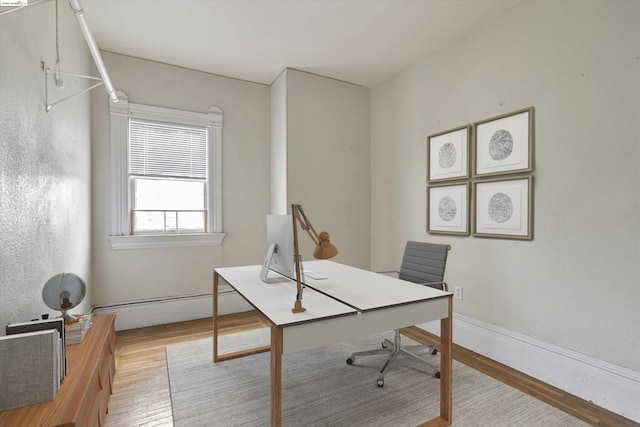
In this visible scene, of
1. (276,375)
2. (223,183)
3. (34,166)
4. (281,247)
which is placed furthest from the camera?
(223,183)

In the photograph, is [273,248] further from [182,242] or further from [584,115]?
[584,115]

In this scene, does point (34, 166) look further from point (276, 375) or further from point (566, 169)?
point (566, 169)

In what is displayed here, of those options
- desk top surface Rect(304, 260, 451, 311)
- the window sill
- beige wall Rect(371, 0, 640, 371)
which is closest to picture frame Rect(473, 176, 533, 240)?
beige wall Rect(371, 0, 640, 371)

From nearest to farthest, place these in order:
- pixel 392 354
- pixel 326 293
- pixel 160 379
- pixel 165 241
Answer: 1. pixel 326 293
2. pixel 160 379
3. pixel 392 354
4. pixel 165 241

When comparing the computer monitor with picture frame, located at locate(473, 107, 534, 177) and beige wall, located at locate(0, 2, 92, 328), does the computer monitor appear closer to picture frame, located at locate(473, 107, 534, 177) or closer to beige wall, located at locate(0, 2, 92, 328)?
beige wall, located at locate(0, 2, 92, 328)

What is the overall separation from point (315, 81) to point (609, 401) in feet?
12.4

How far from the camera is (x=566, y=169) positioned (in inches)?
85.8

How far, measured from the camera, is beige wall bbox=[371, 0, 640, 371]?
191 centimetres

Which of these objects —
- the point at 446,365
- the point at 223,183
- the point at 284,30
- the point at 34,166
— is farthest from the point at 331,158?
the point at 34,166

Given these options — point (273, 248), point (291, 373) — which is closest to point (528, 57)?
point (273, 248)

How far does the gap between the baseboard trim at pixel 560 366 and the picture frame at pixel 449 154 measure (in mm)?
→ 1348

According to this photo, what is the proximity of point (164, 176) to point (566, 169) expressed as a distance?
3712 millimetres

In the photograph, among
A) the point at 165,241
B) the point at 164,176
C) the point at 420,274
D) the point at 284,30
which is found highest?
the point at 284,30

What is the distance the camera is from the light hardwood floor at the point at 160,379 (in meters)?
1.87
